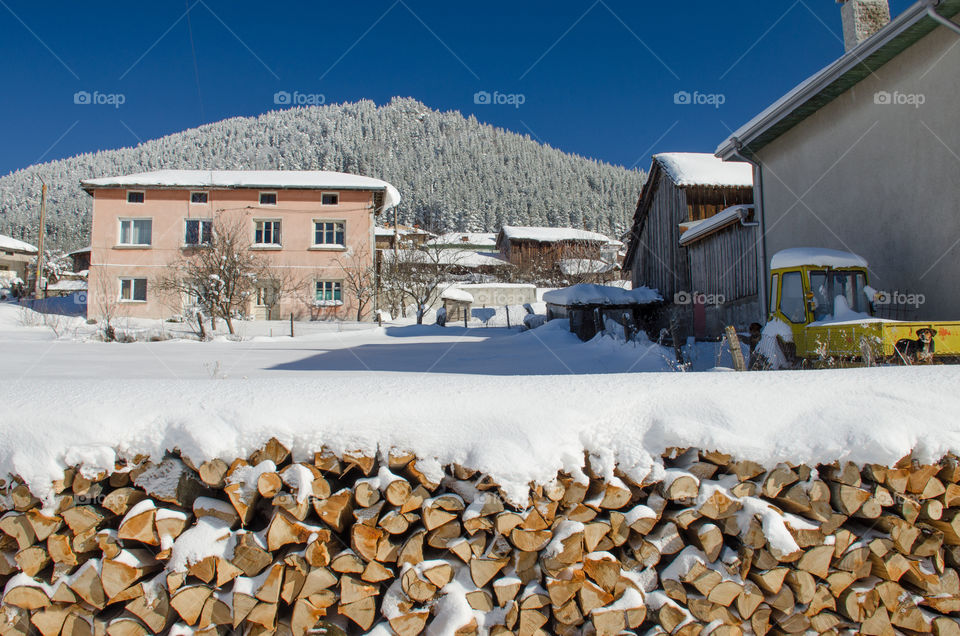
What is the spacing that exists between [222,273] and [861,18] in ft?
62.8

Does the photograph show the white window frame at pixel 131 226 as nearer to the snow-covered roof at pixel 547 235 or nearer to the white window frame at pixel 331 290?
the white window frame at pixel 331 290

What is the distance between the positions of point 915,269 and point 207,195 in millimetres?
26547

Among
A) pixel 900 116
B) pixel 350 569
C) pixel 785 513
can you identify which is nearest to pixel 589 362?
pixel 900 116

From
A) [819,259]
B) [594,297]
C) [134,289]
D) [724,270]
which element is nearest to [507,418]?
[819,259]

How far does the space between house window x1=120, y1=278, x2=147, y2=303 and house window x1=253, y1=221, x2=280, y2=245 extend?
5.37 meters

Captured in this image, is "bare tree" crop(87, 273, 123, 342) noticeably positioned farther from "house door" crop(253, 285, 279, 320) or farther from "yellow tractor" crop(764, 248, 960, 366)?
"yellow tractor" crop(764, 248, 960, 366)

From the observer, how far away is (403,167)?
343 feet

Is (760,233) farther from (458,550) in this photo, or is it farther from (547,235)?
(547,235)

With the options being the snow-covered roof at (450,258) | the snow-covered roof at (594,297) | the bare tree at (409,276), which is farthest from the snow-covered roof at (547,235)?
the snow-covered roof at (594,297)

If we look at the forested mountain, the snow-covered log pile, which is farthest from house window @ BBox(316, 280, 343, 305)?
the forested mountain

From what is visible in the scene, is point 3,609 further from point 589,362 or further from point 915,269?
Answer: point 915,269

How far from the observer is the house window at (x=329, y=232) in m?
26.0

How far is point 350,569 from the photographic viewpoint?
2.37 m

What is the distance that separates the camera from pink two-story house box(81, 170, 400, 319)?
25.0m
